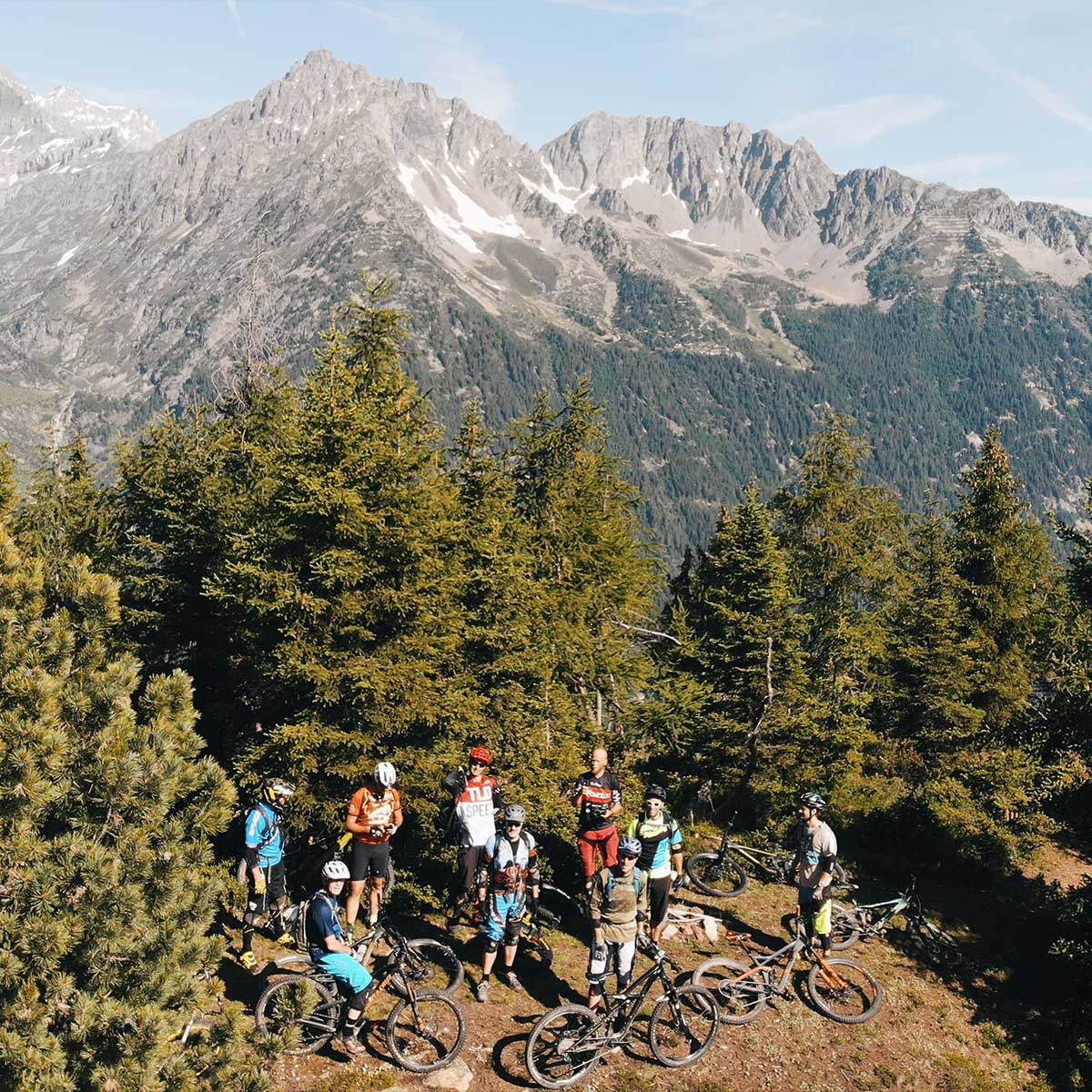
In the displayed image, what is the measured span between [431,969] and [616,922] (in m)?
2.48

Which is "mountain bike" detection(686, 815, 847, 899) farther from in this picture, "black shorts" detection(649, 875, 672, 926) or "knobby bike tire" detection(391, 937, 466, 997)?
"knobby bike tire" detection(391, 937, 466, 997)

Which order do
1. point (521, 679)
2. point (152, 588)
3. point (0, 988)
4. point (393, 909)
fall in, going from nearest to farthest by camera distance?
point (0, 988), point (393, 909), point (521, 679), point (152, 588)

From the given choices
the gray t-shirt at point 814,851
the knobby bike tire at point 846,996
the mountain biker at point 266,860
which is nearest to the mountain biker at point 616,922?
the gray t-shirt at point 814,851

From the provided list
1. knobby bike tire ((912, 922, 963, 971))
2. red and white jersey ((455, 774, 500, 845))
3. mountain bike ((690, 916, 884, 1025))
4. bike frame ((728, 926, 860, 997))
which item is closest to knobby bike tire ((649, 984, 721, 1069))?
mountain bike ((690, 916, 884, 1025))

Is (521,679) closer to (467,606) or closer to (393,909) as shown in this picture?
(467,606)

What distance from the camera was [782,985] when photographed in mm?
12266

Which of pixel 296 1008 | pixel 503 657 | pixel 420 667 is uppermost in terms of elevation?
pixel 420 667

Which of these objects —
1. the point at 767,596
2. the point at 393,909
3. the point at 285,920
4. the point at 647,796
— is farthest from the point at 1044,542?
the point at 285,920

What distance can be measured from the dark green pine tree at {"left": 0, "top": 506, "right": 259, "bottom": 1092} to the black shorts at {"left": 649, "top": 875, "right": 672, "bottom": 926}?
20.4ft

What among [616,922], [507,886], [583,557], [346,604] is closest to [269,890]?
[507,886]

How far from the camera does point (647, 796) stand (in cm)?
1208

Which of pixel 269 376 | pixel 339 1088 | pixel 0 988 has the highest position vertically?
pixel 269 376

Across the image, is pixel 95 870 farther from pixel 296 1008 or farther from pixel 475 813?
pixel 475 813

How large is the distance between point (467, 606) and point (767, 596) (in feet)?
30.0
